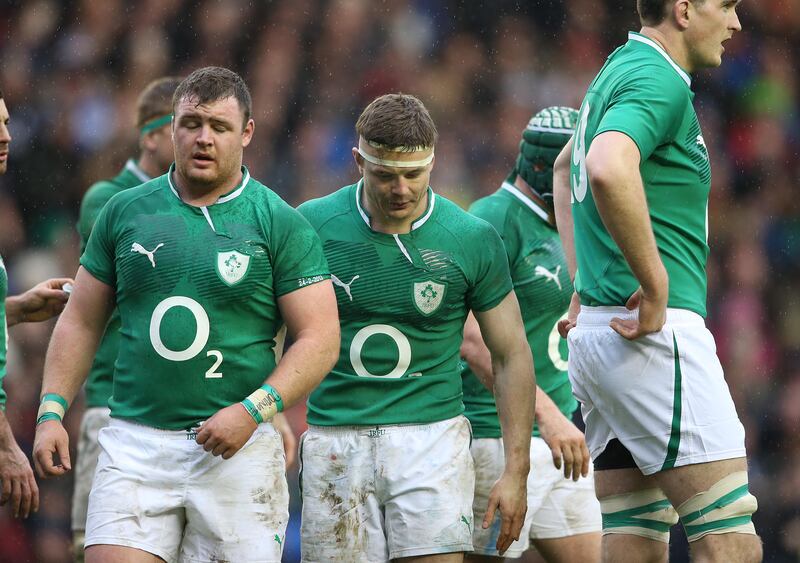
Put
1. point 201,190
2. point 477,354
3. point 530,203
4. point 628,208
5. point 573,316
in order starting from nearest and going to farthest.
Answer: point 628,208, point 201,190, point 573,316, point 477,354, point 530,203

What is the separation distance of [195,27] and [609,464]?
8.10m

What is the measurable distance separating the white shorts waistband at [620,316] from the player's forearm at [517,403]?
1.29ft

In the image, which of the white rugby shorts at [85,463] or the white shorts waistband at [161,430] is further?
the white rugby shorts at [85,463]

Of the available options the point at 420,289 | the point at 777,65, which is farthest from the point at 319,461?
the point at 777,65

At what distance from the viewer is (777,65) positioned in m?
11.9

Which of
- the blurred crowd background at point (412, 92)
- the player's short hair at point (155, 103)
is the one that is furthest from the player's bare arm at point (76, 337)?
the blurred crowd background at point (412, 92)

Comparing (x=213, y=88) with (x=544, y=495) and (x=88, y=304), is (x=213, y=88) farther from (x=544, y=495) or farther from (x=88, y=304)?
(x=544, y=495)

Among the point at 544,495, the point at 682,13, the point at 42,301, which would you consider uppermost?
the point at 682,13

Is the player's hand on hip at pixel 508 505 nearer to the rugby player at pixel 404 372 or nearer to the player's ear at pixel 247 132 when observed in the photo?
the rugby player at pixel 404 372

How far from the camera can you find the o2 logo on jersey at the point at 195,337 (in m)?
4.37

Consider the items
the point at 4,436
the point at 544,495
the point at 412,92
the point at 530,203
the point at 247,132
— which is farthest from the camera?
the point at 412,92

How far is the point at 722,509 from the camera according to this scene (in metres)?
4.12

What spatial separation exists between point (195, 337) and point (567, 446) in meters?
1.65

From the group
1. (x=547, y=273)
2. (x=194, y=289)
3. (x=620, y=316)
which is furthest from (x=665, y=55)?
(x=194, y=289)
